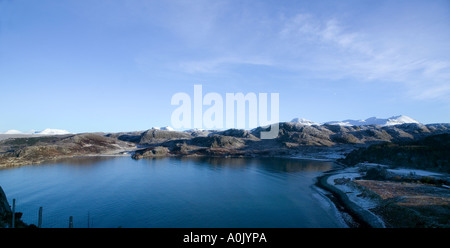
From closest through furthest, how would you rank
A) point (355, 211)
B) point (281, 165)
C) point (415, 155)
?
point (355, 211) → point (415, 155) → point (281, 165)

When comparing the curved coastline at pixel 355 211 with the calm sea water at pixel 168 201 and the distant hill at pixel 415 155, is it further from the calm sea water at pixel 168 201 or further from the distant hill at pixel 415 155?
the distant hill at pixel 415 155

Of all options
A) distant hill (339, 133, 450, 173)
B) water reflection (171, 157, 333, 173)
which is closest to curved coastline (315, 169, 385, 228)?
distant hill (339, 133, 450, 173)

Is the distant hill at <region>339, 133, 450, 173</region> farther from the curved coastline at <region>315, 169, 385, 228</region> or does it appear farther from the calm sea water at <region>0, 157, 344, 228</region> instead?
the curved coastline at <region>315, 169, 385, 228</region>

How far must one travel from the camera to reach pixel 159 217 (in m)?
31.8

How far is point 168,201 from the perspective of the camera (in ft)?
128

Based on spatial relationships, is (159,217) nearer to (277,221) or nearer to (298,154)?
(277,221)

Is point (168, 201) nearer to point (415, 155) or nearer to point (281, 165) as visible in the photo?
point (281, 165)

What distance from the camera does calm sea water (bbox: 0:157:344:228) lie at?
100 feet

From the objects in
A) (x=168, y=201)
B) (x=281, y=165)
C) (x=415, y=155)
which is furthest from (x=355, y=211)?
(x=281, y=165)

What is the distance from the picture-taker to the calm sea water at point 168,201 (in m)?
30.5

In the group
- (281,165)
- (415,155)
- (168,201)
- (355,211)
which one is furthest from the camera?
(281,165)

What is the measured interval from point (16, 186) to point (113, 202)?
2601 centimetres

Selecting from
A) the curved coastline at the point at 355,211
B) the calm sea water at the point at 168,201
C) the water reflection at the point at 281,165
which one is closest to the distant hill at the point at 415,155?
the water reflection at the point at 281,165
